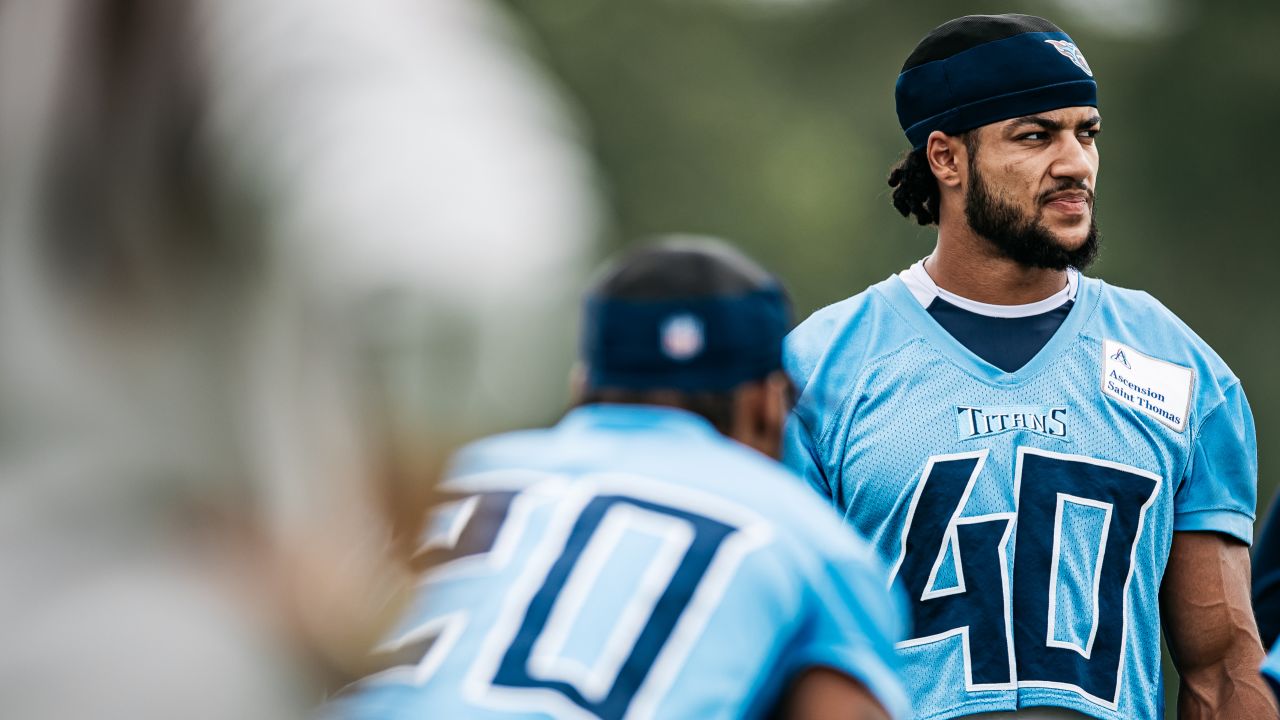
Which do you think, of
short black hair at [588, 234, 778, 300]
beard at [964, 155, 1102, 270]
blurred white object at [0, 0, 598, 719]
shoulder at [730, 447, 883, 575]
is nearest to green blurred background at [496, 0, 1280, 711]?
beard at [964, 155, 1102, 270]

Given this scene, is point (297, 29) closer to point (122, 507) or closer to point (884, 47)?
point (122, 507)

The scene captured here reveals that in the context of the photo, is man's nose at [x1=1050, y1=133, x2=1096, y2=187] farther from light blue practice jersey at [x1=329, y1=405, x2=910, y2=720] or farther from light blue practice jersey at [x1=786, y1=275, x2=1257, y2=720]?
light blue practice jersey at [x1=329, y1=405, x2=910, y2=720]

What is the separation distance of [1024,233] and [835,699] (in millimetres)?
1601

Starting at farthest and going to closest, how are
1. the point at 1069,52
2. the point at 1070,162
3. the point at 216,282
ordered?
the point at 1069,52
the point at 1070,162
the point at 216,282

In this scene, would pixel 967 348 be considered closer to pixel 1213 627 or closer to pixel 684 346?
pixel 1213 627

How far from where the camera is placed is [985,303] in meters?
3.41

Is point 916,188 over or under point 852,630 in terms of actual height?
over

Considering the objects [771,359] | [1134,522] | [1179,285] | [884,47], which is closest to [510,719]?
[771,359]

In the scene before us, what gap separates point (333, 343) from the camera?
46cm

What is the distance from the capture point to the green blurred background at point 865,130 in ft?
71.5

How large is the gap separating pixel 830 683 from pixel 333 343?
1.64m

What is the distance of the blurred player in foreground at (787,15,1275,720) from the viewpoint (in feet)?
10.2

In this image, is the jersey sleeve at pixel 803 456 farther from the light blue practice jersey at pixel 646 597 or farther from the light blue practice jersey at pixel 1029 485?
→ the light blue practice jersey at pixel 646 597

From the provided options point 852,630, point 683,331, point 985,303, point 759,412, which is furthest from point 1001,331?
point 852,630
